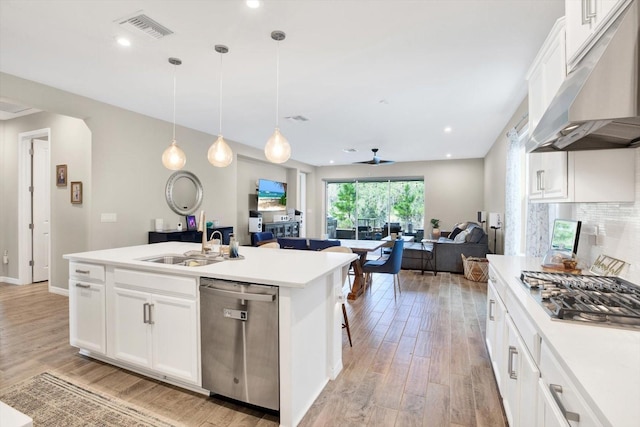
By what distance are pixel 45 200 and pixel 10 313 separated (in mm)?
2236

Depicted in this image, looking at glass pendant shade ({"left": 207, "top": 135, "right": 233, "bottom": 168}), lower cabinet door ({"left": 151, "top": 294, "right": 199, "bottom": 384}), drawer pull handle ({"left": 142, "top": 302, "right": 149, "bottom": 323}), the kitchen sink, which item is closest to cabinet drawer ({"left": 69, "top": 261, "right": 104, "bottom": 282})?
the kitchen sink

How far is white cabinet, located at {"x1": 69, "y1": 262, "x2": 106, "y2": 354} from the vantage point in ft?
8.23

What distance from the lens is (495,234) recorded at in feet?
20.3

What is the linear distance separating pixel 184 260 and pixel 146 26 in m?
1.89

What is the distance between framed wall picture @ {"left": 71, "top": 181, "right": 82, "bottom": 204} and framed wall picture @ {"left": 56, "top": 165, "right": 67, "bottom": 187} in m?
0.23

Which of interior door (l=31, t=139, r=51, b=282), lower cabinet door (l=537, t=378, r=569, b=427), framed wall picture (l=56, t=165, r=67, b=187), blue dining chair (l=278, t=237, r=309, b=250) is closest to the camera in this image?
lower cabinet door (l=537, t=378, r=569, b=427)

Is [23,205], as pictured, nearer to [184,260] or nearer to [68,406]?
[184,260]

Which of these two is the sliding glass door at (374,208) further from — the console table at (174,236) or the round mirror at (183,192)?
the console table at (174,236)

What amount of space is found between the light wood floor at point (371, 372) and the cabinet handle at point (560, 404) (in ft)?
3.61

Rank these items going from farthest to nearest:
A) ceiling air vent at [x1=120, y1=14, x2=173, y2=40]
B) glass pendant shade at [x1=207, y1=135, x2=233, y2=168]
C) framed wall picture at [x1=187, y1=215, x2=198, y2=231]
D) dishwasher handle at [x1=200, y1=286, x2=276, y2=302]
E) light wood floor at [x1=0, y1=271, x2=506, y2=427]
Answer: framed wall picture at [x1=187, y1=215, x2=198, y2=231] < glass pendant shade at [x1=207, y1=135, x2=233, y2=168] < ceiling air vent at [x1=120, y1=14, x2=173, y2=40] < light wood floor at [x1=0, y1=271, x2=506, y2=427] < dishwasher handle at [x1=200, y1=286, x2=276, y2=302]

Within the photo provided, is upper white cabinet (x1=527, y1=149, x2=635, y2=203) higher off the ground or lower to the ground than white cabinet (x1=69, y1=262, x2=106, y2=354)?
higher

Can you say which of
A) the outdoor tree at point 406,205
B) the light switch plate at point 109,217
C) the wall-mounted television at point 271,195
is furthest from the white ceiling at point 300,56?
the outdoor tree at point 406,205

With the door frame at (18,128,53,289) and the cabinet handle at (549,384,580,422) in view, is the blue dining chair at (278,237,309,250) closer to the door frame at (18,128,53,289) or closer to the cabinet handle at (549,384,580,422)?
the door frame at (18,128,53,289)

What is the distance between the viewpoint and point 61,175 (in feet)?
14.8
